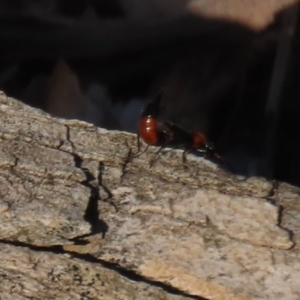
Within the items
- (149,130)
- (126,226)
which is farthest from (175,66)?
(126,226)

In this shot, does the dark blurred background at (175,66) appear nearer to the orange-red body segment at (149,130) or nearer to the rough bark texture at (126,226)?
the orange-red body segment at (149,130)

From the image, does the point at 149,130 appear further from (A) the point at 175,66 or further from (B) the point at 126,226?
(A) the point at 175,66

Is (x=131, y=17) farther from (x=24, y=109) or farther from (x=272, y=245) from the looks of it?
(x=272, y=245)

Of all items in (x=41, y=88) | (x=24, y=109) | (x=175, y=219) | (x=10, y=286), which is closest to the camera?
(x=10, y=286)

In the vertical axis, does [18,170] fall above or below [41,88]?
below

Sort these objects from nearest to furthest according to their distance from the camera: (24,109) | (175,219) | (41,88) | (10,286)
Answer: (10,286) → (175,219) → (24,109) → (41,88)

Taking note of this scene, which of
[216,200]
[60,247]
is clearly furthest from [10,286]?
[216,200]
